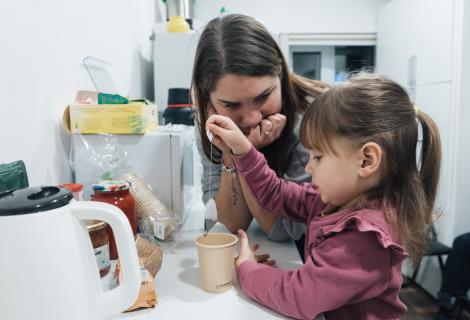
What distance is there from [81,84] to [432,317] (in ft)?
7.44

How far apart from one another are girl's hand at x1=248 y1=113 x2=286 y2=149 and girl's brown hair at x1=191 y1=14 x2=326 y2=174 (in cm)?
8

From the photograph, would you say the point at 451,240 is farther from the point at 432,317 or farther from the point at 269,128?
the point at 269,128

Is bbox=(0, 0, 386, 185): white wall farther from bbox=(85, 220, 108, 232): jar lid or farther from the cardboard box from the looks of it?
bbox=(85, 220, 108, 232): jar lid

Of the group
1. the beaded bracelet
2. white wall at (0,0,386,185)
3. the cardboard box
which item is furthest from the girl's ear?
white wall at (0,0,386,185)

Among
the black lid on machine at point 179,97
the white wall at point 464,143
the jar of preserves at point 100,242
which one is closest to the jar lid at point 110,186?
the jar of preserves at point 100,242

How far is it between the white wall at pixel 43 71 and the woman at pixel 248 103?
14.1 inches

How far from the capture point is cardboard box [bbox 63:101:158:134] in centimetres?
96

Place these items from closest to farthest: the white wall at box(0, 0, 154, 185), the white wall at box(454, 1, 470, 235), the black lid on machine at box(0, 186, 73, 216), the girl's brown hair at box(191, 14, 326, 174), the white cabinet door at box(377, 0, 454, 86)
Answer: the black lid on machine at box(0, 186, 73, 216), the white wall at box(0, 0, 154, 185), the girl's brown hair at box(191, 14, 326, 174), the white wall at box(454, 1, 470, 235), the white cabinet door at box(377, 0, 454, 86)

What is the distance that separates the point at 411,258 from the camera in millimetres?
772

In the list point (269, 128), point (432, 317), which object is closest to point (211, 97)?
point (269, 128)

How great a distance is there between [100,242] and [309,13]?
3.02 meters

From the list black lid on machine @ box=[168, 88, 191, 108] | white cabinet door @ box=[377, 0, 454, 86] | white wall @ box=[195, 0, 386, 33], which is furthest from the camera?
white wall @ box=[195, 0, 386, 33]

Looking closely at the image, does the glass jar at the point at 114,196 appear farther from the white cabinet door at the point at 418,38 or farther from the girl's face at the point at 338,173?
the white cabinet door at the point at 418,38

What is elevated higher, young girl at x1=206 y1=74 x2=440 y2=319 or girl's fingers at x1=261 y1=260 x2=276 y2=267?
young girl at x1=206 y1=74 x2=440 y2=319
